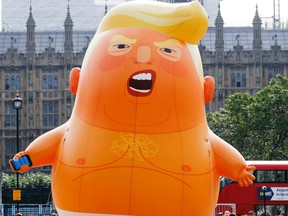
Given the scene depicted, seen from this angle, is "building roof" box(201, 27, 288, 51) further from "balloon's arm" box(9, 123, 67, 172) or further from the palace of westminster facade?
"balloon's arm" box(9, 123, 67, 172)

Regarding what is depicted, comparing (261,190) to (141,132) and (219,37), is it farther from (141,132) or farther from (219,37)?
(219,37)

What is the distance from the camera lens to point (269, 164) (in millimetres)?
34031

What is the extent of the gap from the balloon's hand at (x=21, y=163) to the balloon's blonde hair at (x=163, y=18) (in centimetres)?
220

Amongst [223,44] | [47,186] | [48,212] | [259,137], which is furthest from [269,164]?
[223,44]

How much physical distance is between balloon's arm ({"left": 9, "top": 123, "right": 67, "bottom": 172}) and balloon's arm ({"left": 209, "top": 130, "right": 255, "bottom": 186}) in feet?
7.45

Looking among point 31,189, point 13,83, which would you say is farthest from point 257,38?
point 31,189

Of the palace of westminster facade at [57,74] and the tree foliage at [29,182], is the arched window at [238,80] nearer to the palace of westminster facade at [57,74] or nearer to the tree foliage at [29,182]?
the palace of westminster facade at [57,74]

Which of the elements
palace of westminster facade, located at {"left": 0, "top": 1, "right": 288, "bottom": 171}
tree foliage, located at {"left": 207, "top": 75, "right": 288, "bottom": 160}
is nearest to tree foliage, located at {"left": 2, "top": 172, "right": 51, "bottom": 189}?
tree foliage, located at {"left": 207, "top": 75, "right": 288, "bottom": 160}

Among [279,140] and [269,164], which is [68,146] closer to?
[269,164]

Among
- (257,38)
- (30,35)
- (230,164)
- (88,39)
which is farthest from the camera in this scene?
(88,39)

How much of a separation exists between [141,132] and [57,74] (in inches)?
2895

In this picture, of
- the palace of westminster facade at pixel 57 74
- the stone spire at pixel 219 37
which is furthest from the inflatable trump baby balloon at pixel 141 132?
the stone spire at pixel 219 37

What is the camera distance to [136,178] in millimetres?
15297

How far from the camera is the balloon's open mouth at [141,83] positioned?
15477 millimetres
